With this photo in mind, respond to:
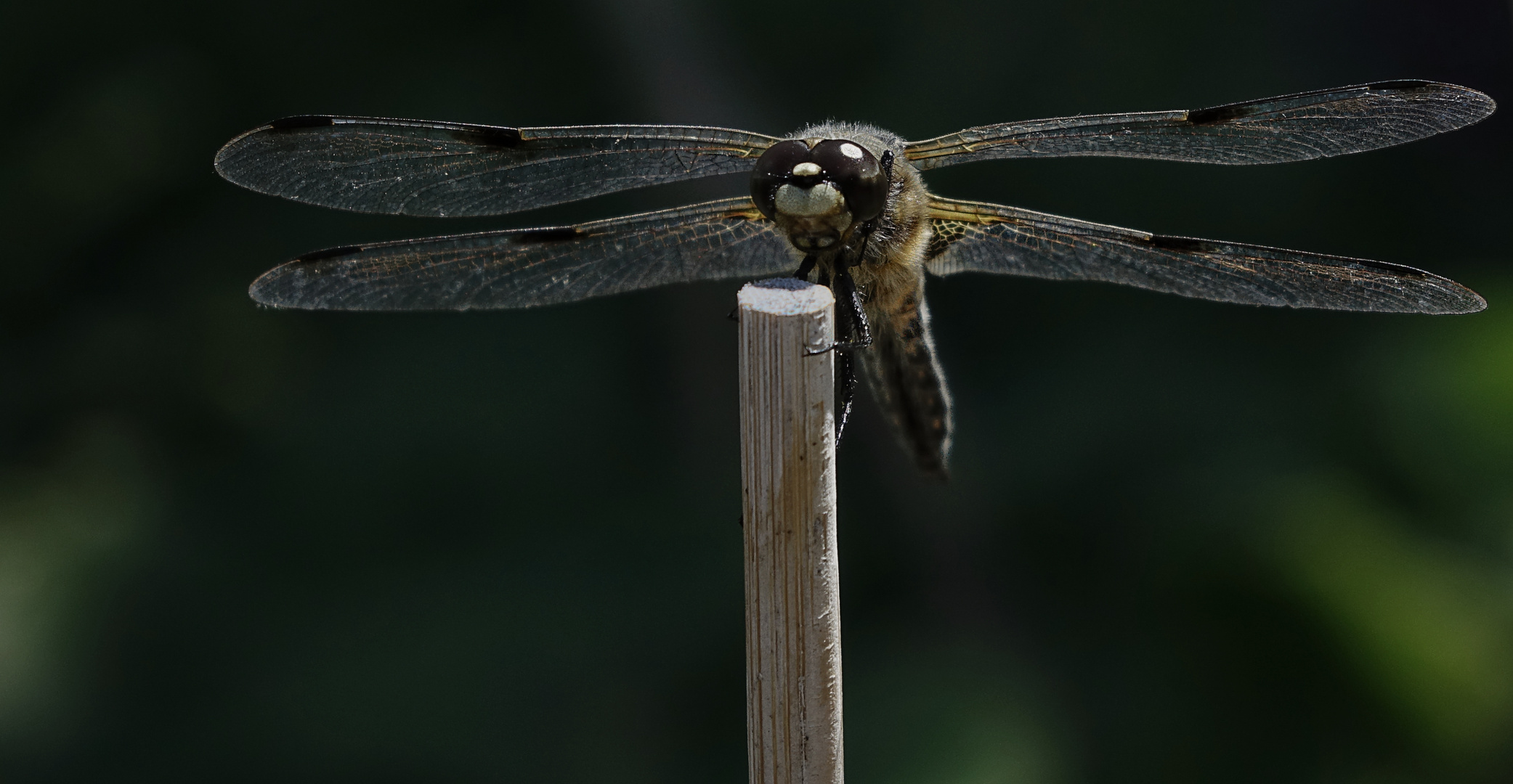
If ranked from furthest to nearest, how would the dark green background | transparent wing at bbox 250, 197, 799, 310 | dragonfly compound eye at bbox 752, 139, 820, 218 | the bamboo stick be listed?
the dark green background < transparent wing at bbox 250, 197, 799, 310 < dragonfly compound eye at bbox 752, 139, 820, 218 < the bamboo stick

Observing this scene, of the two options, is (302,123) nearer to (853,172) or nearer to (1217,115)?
(853,172)

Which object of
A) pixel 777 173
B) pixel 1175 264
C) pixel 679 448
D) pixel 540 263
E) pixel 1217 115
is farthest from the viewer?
pixel 679 448

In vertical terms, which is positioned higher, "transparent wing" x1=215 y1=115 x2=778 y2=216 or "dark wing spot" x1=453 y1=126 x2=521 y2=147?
"dark wing spot" x1=453 y1=126 x2=521 y2=147

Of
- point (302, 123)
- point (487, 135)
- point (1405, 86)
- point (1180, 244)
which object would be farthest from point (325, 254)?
point (1405, 86)

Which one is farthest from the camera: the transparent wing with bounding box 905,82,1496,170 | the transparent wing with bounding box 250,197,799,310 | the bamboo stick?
the transparent wing with bounding box 250,197,799,310

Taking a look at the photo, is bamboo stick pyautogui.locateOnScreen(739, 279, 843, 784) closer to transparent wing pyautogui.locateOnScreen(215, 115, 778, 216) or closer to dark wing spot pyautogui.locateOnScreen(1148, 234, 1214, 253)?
transparent wing pyautogui.locateOnScreen(215, 115, 778, 216)

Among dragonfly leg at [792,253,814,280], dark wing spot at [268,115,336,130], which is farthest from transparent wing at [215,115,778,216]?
dragonfly leg at [792,253,814,280]

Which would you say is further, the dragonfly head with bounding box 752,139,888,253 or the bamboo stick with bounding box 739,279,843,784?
the dragonfly head with bounding box 752,139,888,253

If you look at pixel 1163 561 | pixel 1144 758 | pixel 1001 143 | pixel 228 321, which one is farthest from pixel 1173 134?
pixel 228 321
